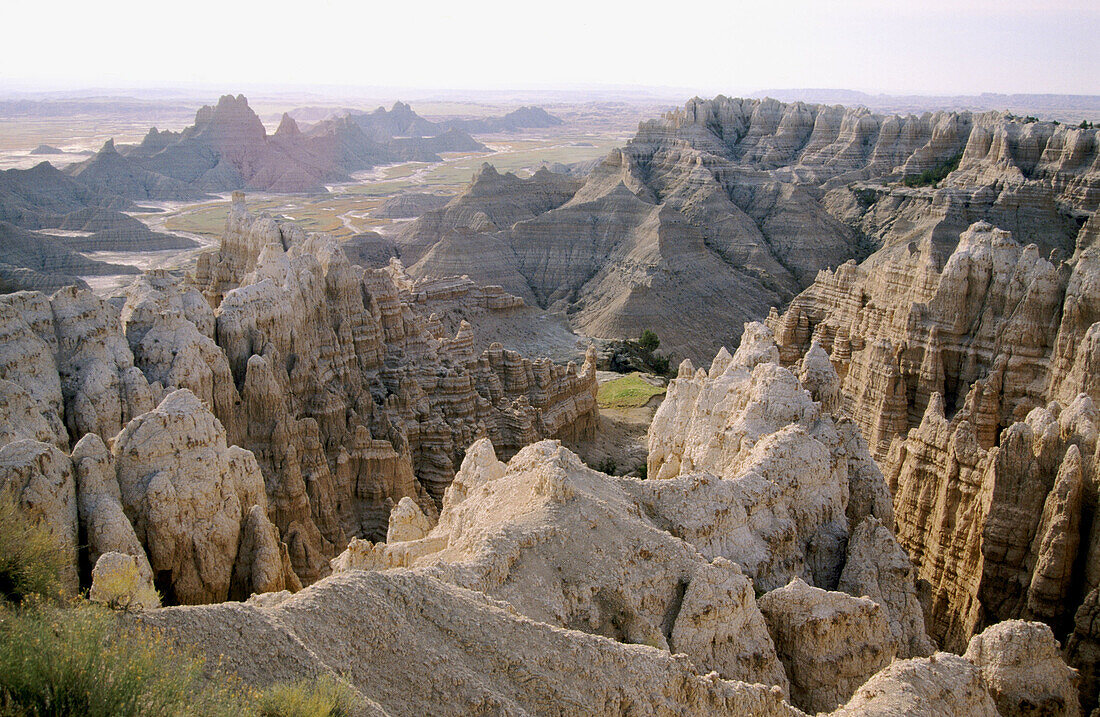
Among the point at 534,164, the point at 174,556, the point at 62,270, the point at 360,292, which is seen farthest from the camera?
the point at 534,164

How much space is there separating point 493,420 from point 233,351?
10603 millimetres

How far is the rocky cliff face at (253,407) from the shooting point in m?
13.4

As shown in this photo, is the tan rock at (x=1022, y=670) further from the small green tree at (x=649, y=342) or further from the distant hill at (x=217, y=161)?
the distant hill at (x=217, y=161)

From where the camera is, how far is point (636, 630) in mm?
10086

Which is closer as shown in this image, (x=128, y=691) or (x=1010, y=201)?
(x=128, y=691)

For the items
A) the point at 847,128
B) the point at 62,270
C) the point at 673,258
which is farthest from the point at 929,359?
the point at 847,128

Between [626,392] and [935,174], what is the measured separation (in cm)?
5101

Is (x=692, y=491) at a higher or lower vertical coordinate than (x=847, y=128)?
lower

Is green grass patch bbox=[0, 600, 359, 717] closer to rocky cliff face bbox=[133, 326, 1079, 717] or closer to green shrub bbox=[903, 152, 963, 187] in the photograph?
rocky cliff face bbox=[133, 326, 1079, 717]

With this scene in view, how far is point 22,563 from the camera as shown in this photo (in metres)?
7.76

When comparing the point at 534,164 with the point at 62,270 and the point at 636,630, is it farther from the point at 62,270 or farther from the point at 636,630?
the point at 636,630

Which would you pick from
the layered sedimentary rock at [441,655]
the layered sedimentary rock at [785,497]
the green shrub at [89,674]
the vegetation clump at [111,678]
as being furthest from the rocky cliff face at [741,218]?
the green shrub at [89,674]

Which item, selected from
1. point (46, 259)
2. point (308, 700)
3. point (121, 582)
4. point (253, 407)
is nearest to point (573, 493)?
point (121, 582)

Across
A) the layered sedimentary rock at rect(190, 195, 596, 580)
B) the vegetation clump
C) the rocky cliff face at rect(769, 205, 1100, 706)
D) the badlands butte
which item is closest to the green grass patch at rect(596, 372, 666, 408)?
the badlands butte
